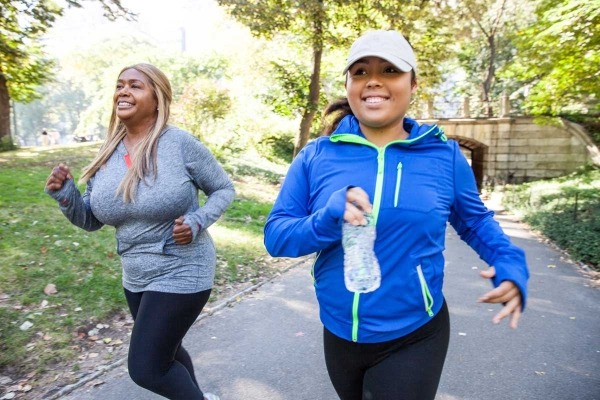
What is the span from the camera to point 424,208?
170cm

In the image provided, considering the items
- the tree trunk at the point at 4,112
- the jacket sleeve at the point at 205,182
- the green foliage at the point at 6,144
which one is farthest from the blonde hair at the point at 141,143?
the green foliage at the point at 6,144

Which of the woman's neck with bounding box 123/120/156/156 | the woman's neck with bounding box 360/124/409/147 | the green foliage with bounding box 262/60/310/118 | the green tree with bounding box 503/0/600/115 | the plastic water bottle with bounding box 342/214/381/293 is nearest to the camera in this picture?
the plastic water bottle with bounding box 342/214/381/293

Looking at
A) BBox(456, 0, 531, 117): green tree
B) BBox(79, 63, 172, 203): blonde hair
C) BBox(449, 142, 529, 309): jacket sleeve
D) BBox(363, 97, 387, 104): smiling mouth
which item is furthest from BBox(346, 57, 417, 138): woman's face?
BBox(456, 0, 531, 117): green tree

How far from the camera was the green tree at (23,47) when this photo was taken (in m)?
10.0

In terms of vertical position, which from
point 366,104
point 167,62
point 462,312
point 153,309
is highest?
point 167,62

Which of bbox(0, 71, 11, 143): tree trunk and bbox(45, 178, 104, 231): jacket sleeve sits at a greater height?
bbox(0, 71, 11, 143): tree trunk

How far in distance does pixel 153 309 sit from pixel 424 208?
141 cm

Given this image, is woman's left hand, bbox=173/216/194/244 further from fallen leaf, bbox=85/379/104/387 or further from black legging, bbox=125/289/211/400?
fallen leaf, bbox=85/379/104/387

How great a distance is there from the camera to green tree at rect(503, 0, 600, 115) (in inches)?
317

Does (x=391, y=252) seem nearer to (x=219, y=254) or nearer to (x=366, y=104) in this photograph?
(x=366, y=104)

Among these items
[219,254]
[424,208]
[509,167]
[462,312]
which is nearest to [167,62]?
[509,167]

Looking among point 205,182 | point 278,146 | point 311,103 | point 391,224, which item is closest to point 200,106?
point 311,103

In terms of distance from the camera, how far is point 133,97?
8.15ft

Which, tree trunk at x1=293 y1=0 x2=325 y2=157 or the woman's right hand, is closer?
the woman's right hand
